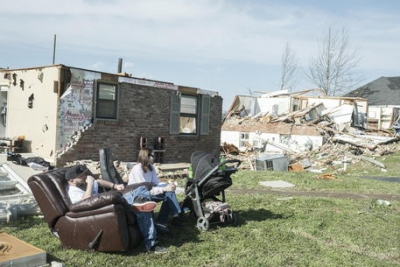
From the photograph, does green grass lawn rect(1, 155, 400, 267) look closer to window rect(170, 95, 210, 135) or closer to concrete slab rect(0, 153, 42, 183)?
concrete slab rect(0, 153, 42, 183)

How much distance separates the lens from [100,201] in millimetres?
5172

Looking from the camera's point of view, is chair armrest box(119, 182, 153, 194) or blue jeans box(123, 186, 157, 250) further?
chair armrest box(119, 182, 153, 194)

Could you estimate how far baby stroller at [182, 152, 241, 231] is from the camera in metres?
6.85

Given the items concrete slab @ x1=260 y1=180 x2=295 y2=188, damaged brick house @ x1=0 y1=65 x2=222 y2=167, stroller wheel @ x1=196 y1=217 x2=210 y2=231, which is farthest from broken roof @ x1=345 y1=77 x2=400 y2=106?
stroller wheel @ x1=196 y1=217 x2=210 y2=231

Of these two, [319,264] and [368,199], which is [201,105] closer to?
[368,199]

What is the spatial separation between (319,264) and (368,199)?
17.7 feet

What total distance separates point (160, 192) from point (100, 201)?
1388 mm

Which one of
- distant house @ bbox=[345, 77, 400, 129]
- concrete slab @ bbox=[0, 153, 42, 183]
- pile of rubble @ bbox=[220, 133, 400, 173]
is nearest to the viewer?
concrete slab @ bbox=[0, 153, 42, 183]

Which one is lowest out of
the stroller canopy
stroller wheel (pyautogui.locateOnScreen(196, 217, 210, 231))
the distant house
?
stroller wheel (pyautogui.locateOnScreen(196, 217, 210, 231))

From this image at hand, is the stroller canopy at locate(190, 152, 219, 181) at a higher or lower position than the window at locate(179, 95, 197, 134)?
lower

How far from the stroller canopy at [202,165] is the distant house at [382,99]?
1071 inches

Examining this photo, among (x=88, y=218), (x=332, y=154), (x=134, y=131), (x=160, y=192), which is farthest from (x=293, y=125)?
(x=88, y=218)

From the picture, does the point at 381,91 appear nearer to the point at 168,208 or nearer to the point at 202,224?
the point at 202,224

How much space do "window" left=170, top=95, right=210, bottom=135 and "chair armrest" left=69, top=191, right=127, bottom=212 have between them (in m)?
10.2
